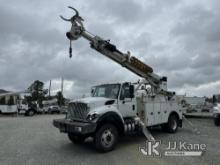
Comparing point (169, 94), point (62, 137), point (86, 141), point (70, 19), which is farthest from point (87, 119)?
point (169, 94)

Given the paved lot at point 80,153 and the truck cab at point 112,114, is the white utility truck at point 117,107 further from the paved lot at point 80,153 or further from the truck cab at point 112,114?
the paved lot at point 80,153

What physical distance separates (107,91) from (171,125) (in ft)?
14.5

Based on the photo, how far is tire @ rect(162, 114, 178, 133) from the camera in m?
11.9

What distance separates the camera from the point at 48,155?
7.53m

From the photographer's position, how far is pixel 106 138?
8.05 meters

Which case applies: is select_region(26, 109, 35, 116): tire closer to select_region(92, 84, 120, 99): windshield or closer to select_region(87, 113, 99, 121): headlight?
select_region(92, 84, 120, 99): windshield

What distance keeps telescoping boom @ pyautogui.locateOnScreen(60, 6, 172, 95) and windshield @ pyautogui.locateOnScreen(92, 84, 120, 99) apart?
169cm

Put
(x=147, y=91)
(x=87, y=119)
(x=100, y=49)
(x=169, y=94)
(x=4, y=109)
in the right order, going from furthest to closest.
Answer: (x=4, y=109) → (x=169, y=94) → (x=147, y=91) → (x=100, y=49) → (x=87, y=119)

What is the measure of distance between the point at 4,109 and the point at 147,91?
24.6m

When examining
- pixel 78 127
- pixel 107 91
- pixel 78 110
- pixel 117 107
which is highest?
pixel 107 91

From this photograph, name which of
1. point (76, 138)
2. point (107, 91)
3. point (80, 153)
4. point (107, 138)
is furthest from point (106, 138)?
point (107, 91)

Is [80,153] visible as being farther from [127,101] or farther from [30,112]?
[30,112]

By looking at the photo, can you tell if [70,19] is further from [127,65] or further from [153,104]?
[153,104]

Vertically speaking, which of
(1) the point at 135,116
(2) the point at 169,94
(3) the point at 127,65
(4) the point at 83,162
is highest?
(3) the point at 127,65
